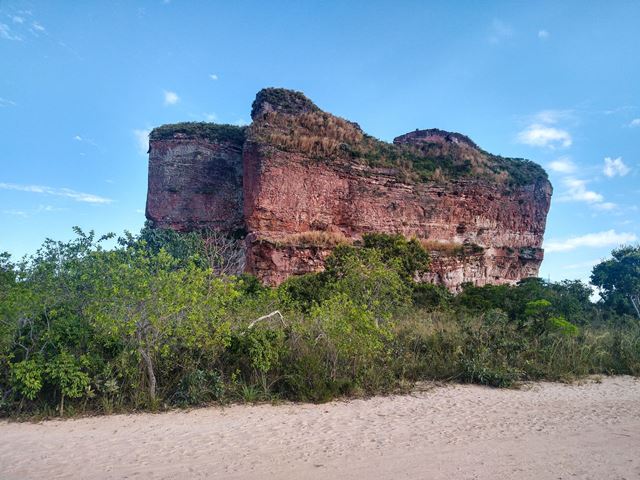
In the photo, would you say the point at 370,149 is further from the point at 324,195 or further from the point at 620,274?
the point at 620,274

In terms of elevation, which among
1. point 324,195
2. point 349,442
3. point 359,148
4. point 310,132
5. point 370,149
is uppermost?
point 310,132

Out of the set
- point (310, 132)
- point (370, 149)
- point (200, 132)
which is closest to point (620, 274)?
point (370, 149)

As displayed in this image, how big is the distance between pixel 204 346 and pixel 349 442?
287 cm

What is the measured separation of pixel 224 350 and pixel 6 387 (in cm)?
307

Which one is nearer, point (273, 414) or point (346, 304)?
point (273, 414)

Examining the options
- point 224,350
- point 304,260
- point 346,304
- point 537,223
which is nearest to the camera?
point 224,350

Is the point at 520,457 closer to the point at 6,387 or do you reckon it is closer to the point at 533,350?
the point at 533,350

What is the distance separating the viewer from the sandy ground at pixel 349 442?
382 cm

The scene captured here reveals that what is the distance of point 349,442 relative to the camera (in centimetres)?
455

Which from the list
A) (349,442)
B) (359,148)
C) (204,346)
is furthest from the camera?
(359,148)

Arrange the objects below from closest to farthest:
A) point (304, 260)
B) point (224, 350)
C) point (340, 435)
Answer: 1. point (340, 435)
2. point (224, 350)
3. point (304, 260)

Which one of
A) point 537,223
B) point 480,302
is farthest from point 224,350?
point 537,223

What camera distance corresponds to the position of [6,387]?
5.72 m

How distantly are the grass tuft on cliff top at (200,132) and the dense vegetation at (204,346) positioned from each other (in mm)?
16942
